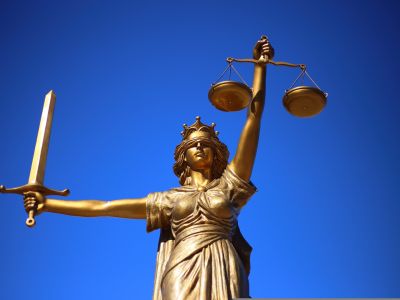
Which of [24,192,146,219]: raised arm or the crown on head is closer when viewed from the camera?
[24,192,146,219]: raised arm

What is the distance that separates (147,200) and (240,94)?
6.15 feet

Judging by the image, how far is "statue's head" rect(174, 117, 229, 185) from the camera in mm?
10727

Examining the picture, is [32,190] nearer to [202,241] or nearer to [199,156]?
[202,241]

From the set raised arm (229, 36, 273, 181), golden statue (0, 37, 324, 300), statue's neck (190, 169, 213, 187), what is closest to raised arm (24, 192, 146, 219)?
golden statue (0, 37, 324, 300)

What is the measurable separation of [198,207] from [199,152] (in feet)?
3.91

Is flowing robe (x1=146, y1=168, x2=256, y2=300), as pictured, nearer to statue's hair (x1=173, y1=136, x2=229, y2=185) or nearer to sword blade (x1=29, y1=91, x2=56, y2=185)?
statue's hair (x1=173, y1=136, x2=229, y2=185)

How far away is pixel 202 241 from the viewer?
9.41m

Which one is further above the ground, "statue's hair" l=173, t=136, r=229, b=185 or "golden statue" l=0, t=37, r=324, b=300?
"statue's hair" l=173, t=136, r=229, b=185

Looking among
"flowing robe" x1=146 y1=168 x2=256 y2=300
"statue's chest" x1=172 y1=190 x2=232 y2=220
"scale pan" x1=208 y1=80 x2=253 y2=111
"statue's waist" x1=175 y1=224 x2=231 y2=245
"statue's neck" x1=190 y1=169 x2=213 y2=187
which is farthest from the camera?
"statue's neck" x1=190 y1=169 x2=213 y2=187

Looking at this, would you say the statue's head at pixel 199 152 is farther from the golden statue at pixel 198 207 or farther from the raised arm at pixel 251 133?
the raised arm at pixel 251 133

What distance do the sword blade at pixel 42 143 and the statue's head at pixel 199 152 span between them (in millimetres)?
2114

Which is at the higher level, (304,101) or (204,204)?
(304,101)

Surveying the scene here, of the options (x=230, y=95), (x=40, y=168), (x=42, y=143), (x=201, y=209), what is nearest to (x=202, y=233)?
(x=201, y=209)

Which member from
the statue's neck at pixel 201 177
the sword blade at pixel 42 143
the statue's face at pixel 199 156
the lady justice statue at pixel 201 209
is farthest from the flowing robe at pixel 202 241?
the sword blade at pixel 42 143
